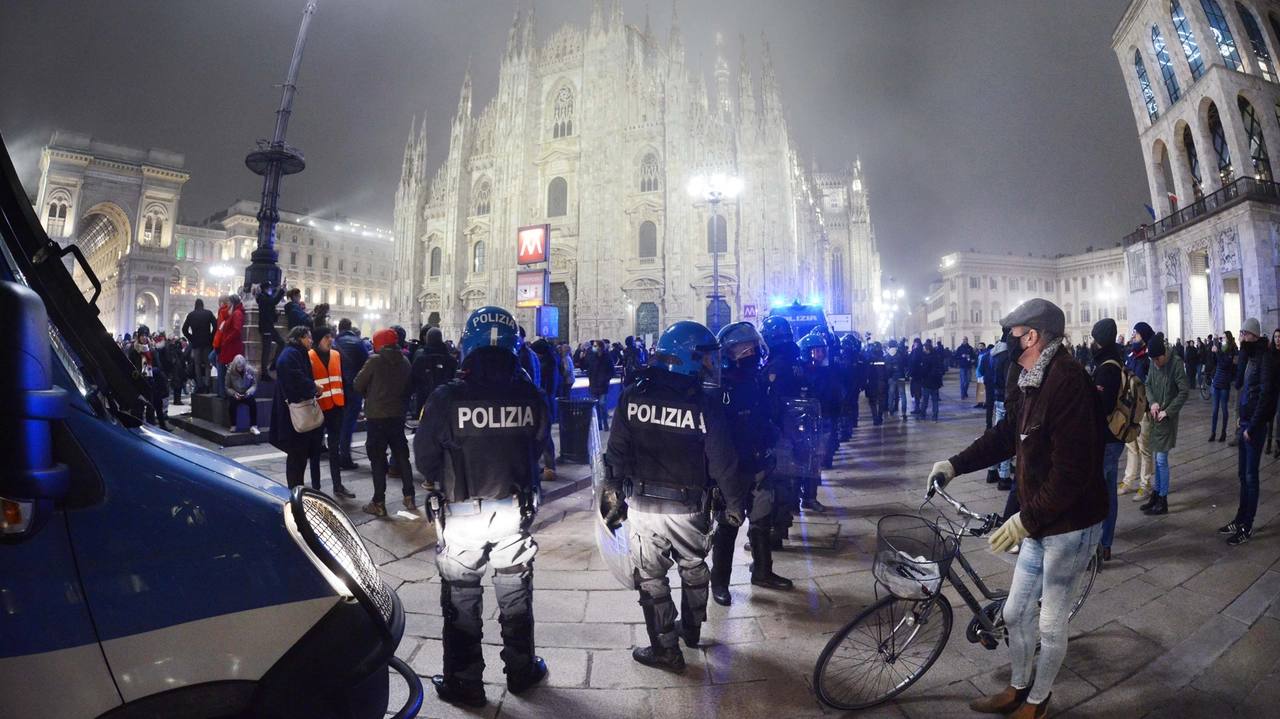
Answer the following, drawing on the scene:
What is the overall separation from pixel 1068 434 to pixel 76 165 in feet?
188

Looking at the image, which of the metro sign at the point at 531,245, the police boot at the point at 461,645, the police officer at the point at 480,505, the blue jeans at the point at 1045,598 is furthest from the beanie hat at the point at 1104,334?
the metro sign at the point at 531,245

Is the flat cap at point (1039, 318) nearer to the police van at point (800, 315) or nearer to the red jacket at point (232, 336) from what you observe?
the police van at point (800, 315)

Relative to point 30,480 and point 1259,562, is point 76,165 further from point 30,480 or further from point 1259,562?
point 1259,562

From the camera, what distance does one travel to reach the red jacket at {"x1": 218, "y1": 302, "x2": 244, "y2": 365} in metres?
8.02

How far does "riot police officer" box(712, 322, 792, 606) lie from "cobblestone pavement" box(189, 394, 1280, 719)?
20cm

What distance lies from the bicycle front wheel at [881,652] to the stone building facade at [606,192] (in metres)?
27.4

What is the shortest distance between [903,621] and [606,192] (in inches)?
1311

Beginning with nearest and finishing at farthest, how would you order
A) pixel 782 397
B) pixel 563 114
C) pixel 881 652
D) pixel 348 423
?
pixel 881 652 → pixel 782 397 → pixel 348 423 → pixel 563 114

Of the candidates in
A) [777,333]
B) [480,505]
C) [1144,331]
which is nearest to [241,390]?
[480,505]

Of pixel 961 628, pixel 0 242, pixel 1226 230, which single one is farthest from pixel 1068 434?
pixel 1226 230

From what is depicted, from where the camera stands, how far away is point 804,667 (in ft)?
9.70

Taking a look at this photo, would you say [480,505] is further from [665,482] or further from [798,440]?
[798,440]

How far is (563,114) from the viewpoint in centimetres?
3712

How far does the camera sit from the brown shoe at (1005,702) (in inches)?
98.7
